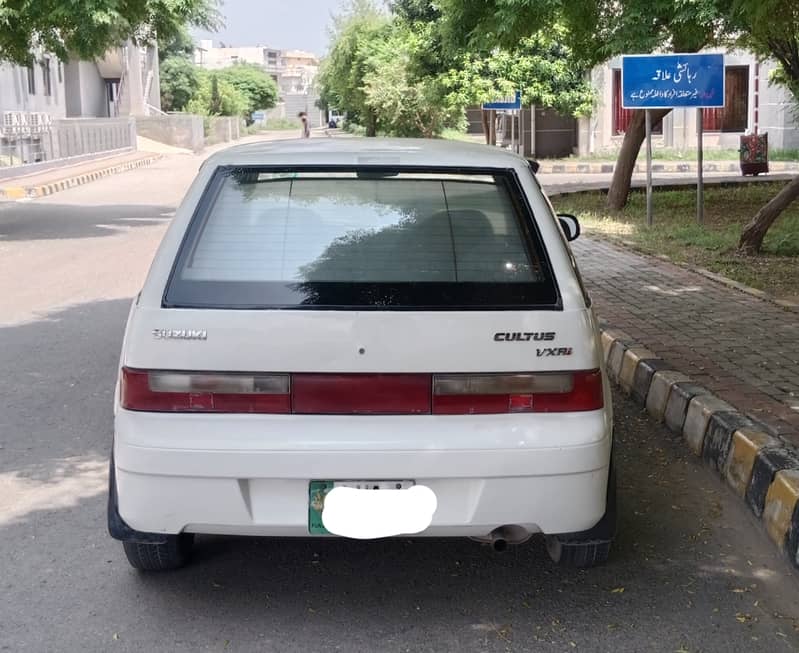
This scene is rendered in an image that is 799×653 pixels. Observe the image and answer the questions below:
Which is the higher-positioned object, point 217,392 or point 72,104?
point 72,104

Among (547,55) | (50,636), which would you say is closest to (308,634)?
(50,636)

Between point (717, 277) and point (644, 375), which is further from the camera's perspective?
point (717, 277)

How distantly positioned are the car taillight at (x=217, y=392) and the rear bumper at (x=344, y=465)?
1.4 inches

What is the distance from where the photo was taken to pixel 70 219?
18.9 metres

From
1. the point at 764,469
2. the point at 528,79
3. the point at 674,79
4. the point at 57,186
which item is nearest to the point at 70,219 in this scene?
the point at 57,186

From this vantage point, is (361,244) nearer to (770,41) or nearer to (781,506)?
(781,506)

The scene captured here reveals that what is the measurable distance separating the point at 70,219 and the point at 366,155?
16.0 metres

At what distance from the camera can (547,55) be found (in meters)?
32.2

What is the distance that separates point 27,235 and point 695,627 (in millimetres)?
14490

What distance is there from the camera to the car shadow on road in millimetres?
16531

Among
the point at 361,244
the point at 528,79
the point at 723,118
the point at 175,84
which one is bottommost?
the point at 361,244

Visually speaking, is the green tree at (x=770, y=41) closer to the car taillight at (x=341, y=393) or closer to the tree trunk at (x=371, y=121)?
the car taillight at (x=341, y=393)

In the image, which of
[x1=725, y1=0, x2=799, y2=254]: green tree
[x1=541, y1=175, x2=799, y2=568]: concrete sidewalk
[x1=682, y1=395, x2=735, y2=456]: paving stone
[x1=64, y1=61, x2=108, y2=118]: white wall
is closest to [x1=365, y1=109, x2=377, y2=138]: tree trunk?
[x1=64, y1=61, x2=108, y2=118]: white wall

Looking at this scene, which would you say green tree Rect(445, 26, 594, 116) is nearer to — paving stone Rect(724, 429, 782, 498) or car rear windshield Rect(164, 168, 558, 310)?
paving stone Rect(724, 429, 782, 498)
